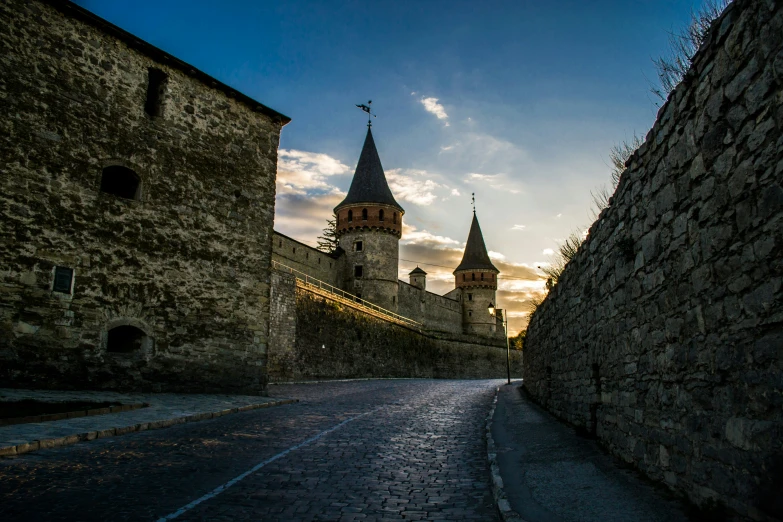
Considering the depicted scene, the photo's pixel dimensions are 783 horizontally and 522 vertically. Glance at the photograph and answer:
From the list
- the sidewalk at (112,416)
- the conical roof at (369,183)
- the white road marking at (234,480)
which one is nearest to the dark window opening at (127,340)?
the sidewalk at (112,416)

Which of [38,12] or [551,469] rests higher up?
[38,12]

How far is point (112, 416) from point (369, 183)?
39376 millimetres

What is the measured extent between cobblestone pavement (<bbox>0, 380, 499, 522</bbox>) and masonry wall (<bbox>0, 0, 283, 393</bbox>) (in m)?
4.97

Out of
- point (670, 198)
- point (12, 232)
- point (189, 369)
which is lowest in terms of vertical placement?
point (189, 369)

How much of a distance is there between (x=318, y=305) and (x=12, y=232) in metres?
17.1

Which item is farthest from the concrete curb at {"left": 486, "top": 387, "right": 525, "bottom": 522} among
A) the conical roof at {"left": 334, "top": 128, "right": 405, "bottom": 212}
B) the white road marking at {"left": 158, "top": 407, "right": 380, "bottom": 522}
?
the conical roof at {"left": 334, "top": 128, "right": 405, "bottom": 212}

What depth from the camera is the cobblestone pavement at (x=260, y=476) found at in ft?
14.4

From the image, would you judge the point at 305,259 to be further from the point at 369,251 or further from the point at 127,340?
the point at 127,340

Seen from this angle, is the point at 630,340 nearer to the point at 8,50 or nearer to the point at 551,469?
the point at 551,469

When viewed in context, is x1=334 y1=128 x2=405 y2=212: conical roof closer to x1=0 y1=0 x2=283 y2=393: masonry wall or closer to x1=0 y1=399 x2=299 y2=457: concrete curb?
x1=0 y1=0 x2=283 y2=393: masonry wall

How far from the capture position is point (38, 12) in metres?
12.4

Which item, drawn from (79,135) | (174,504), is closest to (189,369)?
(79,135)

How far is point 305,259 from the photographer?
37.7 meters

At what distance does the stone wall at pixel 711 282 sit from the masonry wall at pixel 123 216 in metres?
11.6
